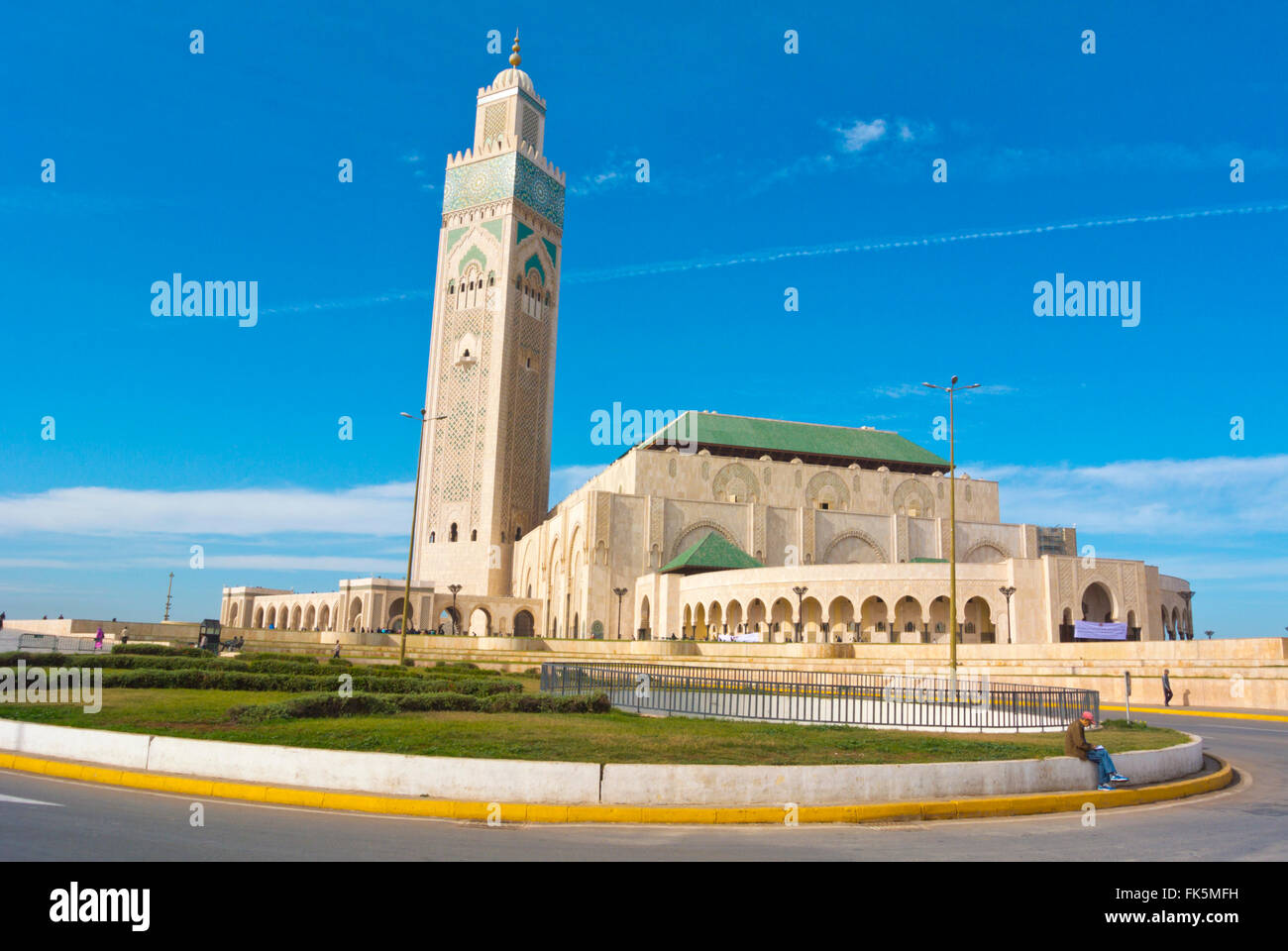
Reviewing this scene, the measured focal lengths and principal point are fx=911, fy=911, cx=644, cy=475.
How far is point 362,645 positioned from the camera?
142ft

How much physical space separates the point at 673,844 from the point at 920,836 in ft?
8.11

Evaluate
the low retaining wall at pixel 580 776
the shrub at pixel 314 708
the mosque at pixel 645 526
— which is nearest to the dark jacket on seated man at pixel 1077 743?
the low retaining wall at pixel 580 776

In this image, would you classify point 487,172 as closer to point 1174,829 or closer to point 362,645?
point 362,645

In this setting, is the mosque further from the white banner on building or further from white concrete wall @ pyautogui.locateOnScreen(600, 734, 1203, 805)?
white concrete wall @ pyautogui.locateOnScreen(600, 734, 1203, 805)

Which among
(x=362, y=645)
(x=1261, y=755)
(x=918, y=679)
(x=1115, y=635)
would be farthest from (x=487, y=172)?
(x=1261, y=755)

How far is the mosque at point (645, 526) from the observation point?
47656 millimetres

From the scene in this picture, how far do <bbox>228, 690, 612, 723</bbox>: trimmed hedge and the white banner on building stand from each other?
32.8m

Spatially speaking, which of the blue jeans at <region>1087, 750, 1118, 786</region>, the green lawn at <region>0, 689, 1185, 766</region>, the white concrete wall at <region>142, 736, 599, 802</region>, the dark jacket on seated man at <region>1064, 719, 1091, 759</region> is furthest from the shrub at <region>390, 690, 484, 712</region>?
the blue jeans at <region>1087, 750, 1118, 786</region>

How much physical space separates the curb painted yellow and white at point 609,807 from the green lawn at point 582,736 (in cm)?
110

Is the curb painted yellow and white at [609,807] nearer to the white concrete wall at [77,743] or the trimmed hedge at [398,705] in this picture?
the white concrete wall at [77,743]

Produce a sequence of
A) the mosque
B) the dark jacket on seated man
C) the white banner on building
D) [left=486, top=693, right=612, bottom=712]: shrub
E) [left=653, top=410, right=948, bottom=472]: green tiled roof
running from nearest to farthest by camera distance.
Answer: the dark jacket on seated man → [left=486, top=693, right=612, bottom=712]: shrub → the white banner on building → the mosque → [left=653, top=410, right=948, bottom=472]: green tiled roof

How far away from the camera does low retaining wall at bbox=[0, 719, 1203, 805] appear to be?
9.38 m

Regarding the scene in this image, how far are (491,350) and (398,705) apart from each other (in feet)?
192

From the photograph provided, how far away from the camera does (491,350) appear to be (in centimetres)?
7238
